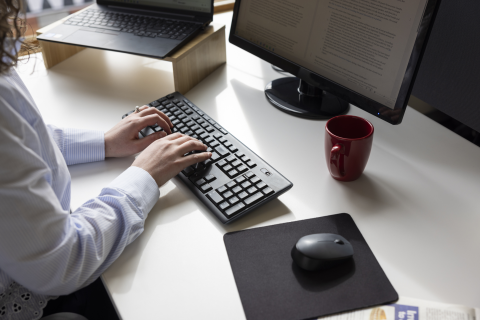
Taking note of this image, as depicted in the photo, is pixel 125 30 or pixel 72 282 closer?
pixel 72 282

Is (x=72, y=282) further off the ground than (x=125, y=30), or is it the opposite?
(x=125, y=30)

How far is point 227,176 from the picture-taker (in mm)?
777

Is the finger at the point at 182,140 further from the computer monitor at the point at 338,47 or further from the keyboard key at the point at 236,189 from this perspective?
the computer monitor at the point at 338,47

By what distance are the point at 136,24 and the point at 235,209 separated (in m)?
0.76

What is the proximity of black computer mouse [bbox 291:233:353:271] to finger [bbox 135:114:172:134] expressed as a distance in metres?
0.44

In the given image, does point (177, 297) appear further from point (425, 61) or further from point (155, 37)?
point (425, 61)

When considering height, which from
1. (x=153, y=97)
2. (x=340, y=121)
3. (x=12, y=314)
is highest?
(x=340, y=121)

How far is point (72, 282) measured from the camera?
0.60 meters

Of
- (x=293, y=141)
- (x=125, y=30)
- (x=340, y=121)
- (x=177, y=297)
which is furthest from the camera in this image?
(x=125, y=30)

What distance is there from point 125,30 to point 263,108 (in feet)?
1.60

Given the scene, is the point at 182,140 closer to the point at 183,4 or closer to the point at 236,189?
the point at 236,189

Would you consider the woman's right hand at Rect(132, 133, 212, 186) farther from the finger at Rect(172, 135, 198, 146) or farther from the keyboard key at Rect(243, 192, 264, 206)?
the keyboard key at Rect(243, 192, 264, 206)

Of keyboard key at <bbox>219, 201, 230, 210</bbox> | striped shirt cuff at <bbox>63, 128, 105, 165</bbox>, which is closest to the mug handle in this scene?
keyboard key at <bbox>219, 201, 230, 210</bbox>

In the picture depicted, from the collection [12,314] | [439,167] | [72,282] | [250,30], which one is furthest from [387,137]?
[12,314]
